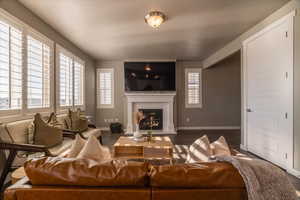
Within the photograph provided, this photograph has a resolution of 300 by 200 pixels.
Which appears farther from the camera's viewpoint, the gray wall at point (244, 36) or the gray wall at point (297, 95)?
the gray wall at point (244, 36)

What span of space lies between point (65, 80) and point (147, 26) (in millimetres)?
2378

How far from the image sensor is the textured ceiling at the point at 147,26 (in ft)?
10.3

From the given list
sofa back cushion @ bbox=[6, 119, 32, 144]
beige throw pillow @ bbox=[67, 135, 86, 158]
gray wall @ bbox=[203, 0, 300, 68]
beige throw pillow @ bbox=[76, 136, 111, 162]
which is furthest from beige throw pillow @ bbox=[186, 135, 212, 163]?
gray wall @ bbox=[203, 0, 300, 68]

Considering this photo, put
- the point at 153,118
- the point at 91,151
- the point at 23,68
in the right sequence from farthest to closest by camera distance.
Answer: the point at 153,118 < the point at 23,68 < the point at 91,151

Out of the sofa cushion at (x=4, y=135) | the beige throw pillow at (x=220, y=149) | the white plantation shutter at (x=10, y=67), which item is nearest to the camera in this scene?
the beige throw pillow at (x=220, y=149)

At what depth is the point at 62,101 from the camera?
15.4 feet

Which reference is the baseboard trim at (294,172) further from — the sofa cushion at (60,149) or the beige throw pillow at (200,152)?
the sofa cushion at (60,149)

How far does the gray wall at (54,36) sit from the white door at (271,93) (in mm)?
4180

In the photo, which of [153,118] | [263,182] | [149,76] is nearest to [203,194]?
[263,182]

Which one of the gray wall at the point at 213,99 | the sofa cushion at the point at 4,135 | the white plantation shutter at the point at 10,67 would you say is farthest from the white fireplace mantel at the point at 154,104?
the sofa cushion at the point at 4,135

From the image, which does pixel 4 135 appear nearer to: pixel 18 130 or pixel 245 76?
pixel 18 130

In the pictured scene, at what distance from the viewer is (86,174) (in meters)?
1.08

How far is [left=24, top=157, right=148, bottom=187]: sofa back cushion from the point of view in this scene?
1078 mm

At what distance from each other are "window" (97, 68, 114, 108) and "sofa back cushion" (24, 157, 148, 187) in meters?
Result: 6.40
